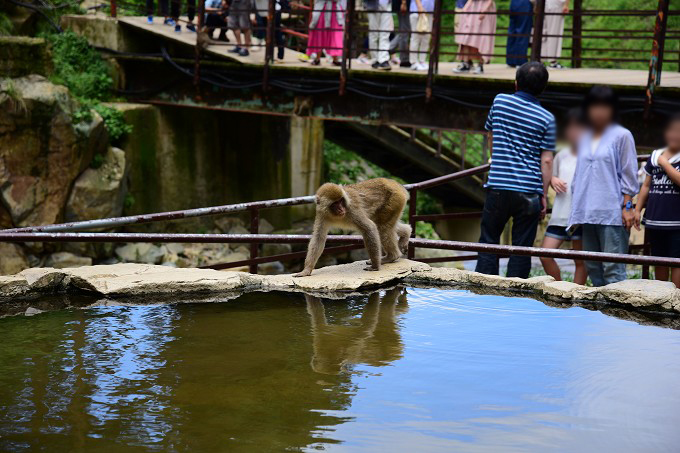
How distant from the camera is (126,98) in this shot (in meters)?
15.0

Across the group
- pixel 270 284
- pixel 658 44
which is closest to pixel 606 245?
pixel 270 284

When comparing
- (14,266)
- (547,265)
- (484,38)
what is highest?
(484,38)

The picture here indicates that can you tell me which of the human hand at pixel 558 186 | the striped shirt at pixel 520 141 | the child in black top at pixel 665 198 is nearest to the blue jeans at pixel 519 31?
the human hand at pixel 558 186

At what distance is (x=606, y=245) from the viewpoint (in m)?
6.45

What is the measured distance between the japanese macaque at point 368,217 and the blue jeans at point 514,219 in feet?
2.14

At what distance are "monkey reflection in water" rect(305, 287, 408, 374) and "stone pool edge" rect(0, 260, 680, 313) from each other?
0.83 ft

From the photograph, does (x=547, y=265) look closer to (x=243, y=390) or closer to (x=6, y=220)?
(x=243, y=390)

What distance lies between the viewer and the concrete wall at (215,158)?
48.0 ft

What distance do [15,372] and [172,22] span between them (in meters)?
12.4

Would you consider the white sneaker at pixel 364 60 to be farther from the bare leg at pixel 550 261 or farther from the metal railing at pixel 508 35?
the bare leg at pixel 550 261

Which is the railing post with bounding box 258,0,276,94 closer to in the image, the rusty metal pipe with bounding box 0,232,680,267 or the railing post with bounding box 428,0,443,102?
the railing post with bounding box 428,0,443,102

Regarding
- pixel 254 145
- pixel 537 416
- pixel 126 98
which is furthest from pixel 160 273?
pixel 254 145

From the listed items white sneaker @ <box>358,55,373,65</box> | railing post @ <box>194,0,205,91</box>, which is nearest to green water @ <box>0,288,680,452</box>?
white sneaker @ <box>358,55,373,65</box>

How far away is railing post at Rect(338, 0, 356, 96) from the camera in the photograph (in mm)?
11969
